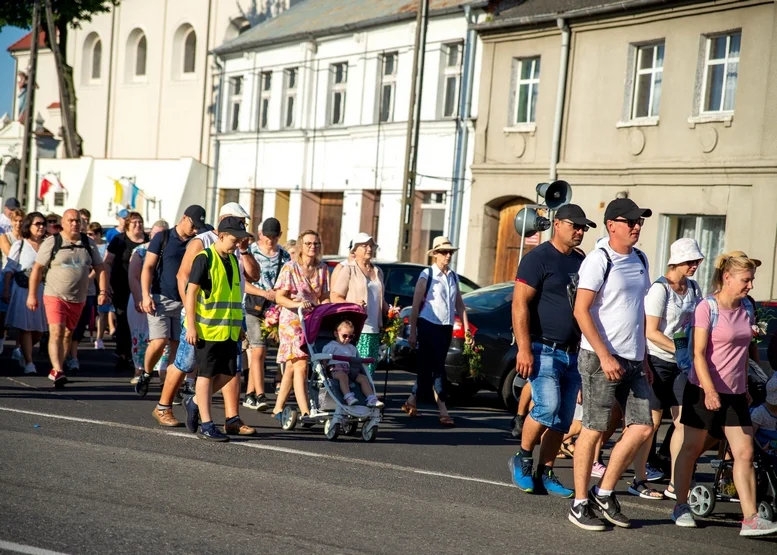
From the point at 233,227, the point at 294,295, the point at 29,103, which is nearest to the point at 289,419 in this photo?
the point at 294,295

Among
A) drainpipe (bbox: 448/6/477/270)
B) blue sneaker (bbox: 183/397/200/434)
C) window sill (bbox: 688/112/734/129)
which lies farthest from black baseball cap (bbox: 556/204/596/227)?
drainpipe (bbox: 448/6/477/270)

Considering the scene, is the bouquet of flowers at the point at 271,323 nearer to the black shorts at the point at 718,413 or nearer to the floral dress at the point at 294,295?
the floral dress at the point at 294,295

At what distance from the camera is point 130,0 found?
44.6m

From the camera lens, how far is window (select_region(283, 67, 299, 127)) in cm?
3578

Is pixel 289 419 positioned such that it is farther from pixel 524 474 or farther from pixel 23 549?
pixel 23 549

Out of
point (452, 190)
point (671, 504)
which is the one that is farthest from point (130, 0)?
point (671, 504)

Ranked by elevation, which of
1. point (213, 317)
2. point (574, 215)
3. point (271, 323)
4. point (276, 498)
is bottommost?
point (276, 498)

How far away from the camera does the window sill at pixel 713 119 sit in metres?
22.9

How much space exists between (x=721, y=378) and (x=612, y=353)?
82 centimetres

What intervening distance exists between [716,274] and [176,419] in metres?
5.13

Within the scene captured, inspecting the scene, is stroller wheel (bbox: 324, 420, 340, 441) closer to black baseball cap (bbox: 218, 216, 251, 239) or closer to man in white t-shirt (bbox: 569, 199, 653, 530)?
black baseball cap (bbox: 218, 216, 251, 239)

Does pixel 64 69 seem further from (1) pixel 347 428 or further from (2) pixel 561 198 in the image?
(1) pixel 347 428

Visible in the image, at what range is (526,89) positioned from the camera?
28.1 m

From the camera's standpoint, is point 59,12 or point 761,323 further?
point 59,12
